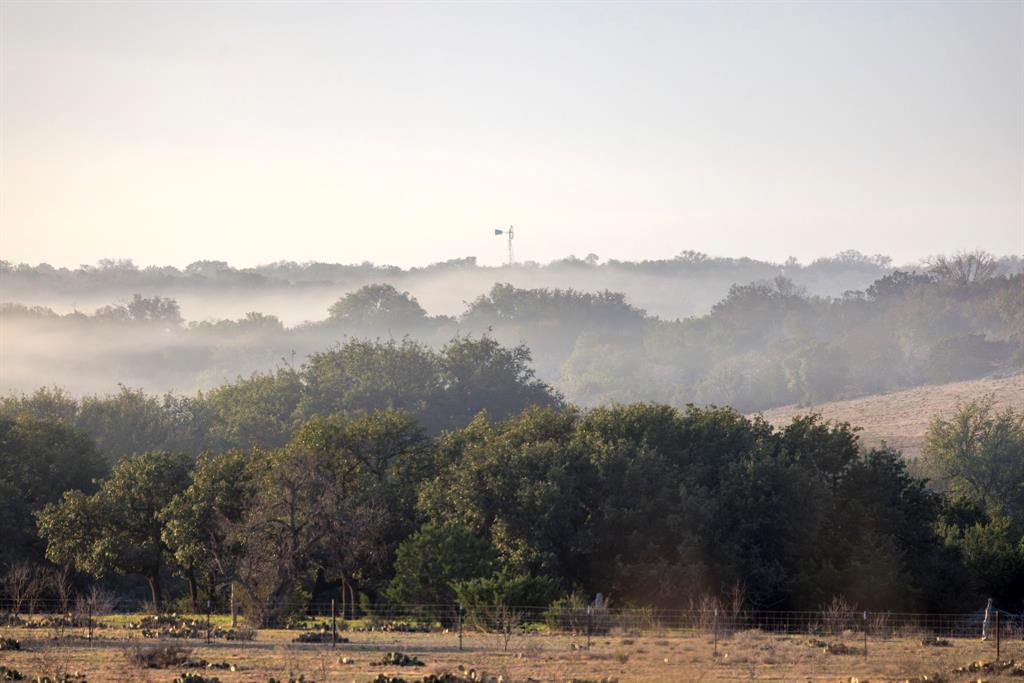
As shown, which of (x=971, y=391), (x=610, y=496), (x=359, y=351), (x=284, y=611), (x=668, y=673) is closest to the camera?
(x=668, y=673)

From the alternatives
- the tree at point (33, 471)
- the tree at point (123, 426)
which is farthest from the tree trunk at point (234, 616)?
the tree at point (123, 426)

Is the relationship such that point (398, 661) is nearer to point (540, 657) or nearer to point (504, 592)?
point (540, 657)

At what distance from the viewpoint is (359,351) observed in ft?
334

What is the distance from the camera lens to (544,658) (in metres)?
33.2

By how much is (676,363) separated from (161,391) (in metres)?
66.2

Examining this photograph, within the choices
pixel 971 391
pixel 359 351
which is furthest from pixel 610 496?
pixel 971 391

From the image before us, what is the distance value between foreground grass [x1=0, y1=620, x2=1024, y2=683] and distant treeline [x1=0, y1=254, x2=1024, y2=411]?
105 metres

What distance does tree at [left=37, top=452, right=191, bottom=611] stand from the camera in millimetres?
52625

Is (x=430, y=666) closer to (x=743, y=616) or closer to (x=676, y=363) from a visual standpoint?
(x=743, y=616)

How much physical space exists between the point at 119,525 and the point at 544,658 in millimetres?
26269

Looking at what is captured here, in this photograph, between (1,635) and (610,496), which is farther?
(610,496)

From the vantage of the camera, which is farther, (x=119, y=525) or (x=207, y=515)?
(x=119, y=525)

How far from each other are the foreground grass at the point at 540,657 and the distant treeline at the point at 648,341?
10527cm

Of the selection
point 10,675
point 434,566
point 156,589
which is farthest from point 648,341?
point 10,675
